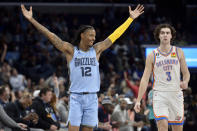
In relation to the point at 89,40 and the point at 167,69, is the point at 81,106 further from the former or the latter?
the point at 167,69

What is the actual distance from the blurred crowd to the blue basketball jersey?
2459 mm

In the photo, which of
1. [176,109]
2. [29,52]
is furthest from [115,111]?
[29,52]

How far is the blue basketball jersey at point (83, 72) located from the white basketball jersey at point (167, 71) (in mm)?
1050

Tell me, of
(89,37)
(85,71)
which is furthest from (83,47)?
(85,71)

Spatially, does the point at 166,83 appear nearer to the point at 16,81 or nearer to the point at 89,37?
the point at 89,37

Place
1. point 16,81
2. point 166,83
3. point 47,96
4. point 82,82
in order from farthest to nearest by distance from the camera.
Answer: point 16,81, point 47,96, point 166,83, point 82,82

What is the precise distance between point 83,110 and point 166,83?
1.40 metres

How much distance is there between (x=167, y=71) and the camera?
6.66 metres

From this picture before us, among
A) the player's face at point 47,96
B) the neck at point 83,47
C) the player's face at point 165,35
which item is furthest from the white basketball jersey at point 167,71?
the player's face at point 47,96

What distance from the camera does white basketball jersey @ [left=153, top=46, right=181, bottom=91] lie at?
6.64m

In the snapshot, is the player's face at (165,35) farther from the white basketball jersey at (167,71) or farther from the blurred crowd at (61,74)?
the blurred crowd at (61,74)

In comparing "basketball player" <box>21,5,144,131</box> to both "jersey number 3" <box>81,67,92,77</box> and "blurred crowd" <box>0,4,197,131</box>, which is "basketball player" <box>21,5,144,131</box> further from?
"blurred crowd" <box>0,4,197,131</box>

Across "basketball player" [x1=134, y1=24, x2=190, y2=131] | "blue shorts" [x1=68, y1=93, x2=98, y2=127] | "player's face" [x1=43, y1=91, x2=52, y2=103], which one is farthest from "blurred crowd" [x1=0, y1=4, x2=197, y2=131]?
"basketball player" [x1=134, y1=24, x2=190, y2=131]

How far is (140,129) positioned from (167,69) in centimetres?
542
